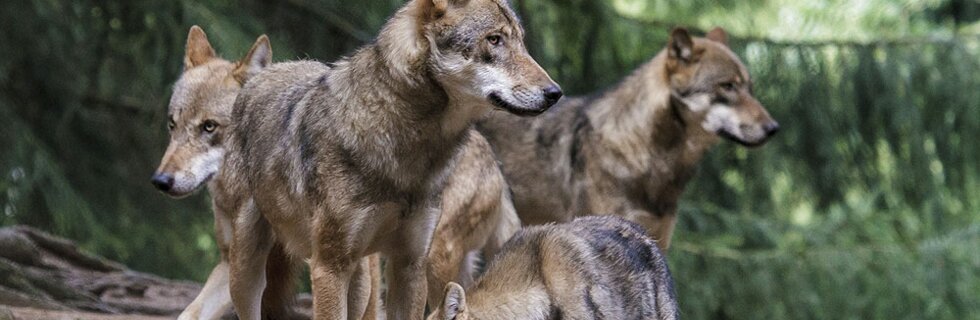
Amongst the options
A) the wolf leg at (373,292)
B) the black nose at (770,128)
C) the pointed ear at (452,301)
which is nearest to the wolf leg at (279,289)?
the wolf leg at (373,292)

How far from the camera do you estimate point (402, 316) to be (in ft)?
19.6

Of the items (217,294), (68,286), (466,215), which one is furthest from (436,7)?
(68,286)

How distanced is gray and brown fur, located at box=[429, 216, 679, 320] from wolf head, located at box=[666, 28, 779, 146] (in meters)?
2.42

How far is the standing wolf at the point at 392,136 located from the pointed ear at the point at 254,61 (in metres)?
0.95

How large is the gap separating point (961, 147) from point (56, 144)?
7.39 meters

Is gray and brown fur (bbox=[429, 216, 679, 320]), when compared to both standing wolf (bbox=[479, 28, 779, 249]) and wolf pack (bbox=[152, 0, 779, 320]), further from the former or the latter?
standing wolf (bbox=[479, 28, 779, 249])

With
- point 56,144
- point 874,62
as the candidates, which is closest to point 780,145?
point 874,62

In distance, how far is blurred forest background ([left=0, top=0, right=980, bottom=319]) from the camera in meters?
Result: 10.5

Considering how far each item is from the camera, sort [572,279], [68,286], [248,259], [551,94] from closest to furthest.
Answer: [551,94] → [572,279] → [248,259] → [68,286]

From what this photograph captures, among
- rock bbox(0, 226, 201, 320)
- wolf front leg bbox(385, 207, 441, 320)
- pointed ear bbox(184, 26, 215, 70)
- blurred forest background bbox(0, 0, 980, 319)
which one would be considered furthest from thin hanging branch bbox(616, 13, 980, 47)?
wolf front leg bbox(385, 207, 441, 320)

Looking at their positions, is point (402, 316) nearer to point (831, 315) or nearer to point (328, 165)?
point (328, 165)

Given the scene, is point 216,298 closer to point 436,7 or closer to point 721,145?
point 436,7

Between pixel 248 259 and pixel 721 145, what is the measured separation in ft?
22.8

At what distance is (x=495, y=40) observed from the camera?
5461 mm
